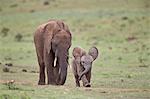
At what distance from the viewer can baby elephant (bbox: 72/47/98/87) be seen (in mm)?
16953

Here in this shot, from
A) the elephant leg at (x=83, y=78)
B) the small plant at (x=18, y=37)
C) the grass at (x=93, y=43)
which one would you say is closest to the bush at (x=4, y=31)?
the grass at (x=93, y=43)

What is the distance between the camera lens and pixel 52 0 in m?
54.8

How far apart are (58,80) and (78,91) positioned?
1.33m

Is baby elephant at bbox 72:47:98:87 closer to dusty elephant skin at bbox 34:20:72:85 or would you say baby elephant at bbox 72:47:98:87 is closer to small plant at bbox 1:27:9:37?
dusty elephant skin at bbox 34:20:72:85

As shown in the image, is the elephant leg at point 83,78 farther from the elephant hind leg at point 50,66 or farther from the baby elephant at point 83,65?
the elephant hind leg at point 50,66

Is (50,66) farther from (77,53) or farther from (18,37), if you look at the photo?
(18,37)

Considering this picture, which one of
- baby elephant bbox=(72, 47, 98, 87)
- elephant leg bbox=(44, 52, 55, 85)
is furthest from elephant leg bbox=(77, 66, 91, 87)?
elephant leg bbox=(44, 52, 55, 85)

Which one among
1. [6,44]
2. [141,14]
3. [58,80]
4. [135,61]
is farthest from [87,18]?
[58,80]

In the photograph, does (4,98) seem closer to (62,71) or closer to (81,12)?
(62,71)

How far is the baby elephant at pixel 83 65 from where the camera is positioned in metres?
17.0

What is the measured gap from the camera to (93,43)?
34.7 metres

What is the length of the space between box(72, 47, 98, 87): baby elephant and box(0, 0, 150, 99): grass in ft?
1.32

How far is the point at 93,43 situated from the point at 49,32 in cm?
1747

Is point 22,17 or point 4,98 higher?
point 22,17
